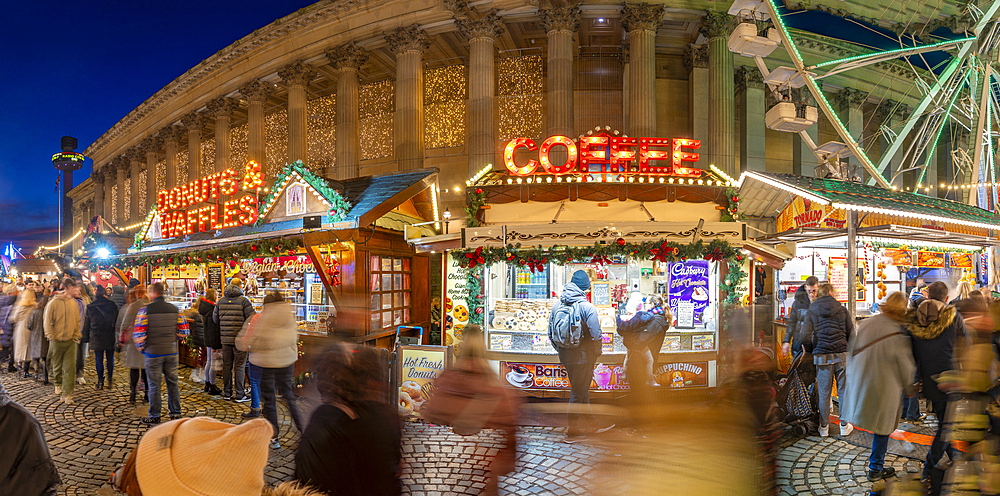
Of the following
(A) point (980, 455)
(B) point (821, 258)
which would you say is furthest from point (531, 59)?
(A) point (980, 455)

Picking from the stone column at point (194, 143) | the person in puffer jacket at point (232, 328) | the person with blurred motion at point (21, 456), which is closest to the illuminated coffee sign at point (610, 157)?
the person in puffer jacket at point (232, 328)

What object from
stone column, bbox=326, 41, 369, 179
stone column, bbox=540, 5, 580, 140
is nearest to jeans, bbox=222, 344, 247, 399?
stone column, bbox=540, 5, 580, 140

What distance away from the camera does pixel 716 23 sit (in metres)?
17.1

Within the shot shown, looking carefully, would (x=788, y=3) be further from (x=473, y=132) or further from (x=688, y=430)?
(x=688, y=430)

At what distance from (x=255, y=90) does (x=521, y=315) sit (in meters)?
23.1

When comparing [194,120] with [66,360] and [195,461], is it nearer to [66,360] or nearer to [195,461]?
[66,360]

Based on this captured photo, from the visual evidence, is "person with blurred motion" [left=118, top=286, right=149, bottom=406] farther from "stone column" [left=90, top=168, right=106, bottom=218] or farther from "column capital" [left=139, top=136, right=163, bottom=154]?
"stone column" [left=90, top=168, right=106, bottom=218]

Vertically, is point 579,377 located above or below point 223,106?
below

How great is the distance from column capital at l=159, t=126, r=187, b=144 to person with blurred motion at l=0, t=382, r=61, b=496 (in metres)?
35.9

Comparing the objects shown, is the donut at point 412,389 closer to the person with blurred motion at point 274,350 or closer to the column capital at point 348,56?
the person with blurred motion at point 274,350

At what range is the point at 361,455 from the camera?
2.45m

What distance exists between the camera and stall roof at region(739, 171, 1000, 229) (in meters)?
6.29

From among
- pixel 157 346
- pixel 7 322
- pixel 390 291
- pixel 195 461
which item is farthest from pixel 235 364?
pixel 195 461

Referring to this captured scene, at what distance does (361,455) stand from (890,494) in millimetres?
4749
